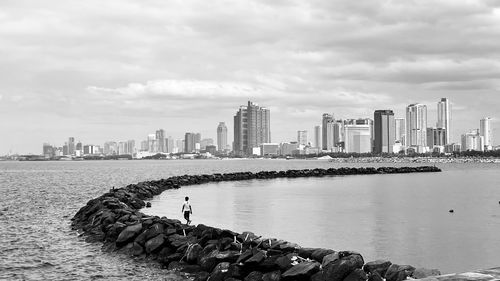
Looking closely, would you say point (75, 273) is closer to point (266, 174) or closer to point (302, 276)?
point (302, 276)

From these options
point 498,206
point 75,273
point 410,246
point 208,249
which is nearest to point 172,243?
point 208,249

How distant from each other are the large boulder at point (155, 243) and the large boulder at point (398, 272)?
847 cm

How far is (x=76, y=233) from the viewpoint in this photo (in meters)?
24.0

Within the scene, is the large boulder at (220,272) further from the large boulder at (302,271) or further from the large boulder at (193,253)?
the large boulder at (193,253)

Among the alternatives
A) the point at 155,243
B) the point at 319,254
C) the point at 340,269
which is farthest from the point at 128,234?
the point at 340,269

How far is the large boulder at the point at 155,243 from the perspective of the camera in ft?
58.5

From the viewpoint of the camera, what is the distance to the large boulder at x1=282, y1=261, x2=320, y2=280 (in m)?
12.7

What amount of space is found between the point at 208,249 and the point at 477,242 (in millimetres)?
9173

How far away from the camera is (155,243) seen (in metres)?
18.0

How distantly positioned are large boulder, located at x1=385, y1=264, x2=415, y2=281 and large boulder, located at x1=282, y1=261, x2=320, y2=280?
1.71 meters

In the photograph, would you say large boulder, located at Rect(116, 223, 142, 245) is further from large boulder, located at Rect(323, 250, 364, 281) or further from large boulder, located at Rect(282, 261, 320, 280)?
large boulder, located at Rect(323, 250, 364, 281)

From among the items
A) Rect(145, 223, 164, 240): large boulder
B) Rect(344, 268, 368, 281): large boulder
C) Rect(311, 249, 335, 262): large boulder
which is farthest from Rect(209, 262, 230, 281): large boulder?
Rect(145, 223, 164, 240): large boulder

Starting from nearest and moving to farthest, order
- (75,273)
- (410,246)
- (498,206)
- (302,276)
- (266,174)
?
(302,276) < (75,273) < (410,246) < (498,206) < (266,174)

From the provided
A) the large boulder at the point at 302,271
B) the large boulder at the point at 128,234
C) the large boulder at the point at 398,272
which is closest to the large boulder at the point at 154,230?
the large boulder at the point at 128,234
